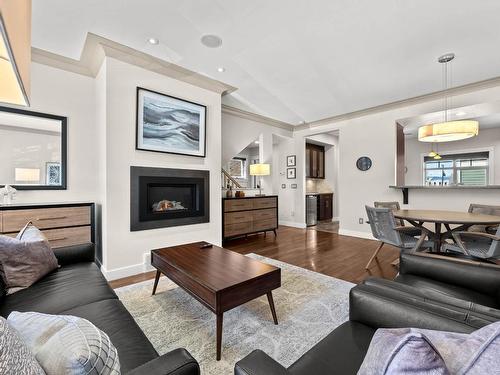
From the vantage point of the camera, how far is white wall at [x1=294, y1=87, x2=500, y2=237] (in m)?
3.82

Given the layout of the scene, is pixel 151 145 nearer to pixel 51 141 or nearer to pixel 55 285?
pixel 51 141

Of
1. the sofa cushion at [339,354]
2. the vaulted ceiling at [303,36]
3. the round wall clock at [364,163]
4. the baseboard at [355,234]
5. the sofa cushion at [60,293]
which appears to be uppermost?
the vaulted ceiling at [303,36]

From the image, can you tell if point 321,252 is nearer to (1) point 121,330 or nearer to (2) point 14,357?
(1) point 121,330

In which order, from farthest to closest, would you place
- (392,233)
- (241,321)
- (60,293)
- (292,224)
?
(292,224), (392,233), (241,321), (60,293)

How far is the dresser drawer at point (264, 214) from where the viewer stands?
4.80m

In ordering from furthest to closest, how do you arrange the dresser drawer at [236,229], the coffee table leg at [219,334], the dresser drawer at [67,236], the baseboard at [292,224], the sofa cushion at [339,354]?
the baseboard at [292,224], the dresser drawer at [236,229], the dresser drawer at [67,236], the coffee table leg at [219,334], the sofa cushion at [339,354]

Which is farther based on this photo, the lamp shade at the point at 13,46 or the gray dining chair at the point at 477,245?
the gray dining chair at the point at 477,245

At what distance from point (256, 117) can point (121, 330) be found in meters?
4.81

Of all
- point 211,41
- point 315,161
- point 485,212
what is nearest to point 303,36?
point 211,41

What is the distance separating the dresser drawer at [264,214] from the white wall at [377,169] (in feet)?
5.22

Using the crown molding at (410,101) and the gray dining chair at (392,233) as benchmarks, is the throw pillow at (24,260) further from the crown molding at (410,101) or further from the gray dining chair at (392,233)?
the crown molding at (410,101)

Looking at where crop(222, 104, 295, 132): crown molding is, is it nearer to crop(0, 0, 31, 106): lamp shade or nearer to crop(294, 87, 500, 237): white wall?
crop(294, 87, 500, 237): white wall

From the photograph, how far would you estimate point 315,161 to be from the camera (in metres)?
7.06

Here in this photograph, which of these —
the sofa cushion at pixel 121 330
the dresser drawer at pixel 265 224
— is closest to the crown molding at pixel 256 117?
the dresser drawer at pixel 265 224
